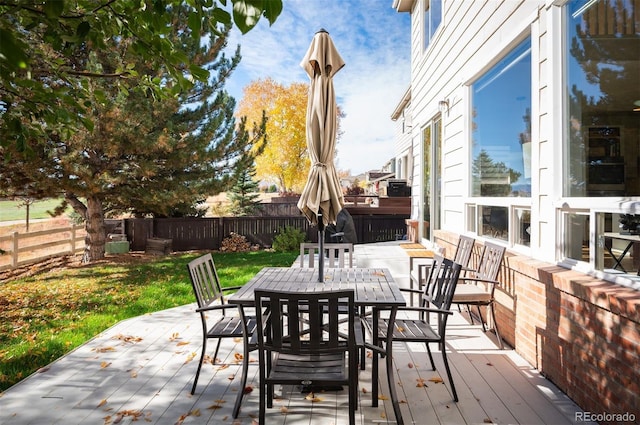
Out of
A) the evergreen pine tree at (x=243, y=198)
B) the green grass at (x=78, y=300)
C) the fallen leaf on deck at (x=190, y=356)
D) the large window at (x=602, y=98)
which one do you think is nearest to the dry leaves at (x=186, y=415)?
the fallen leaf on deck at (x=190, y=356)

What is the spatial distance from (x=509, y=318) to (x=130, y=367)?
354 cm

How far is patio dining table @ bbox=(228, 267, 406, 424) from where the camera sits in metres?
2.89

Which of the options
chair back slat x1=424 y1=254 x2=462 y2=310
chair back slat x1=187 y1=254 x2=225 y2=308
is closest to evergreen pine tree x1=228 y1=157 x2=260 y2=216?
chair back slat x1=187 y1=254 x2=225 y2=308

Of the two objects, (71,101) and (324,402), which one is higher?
(71,101)

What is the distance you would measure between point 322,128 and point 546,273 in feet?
6.95

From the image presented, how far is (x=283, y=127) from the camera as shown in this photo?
2333cm

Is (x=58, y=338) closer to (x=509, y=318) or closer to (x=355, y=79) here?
(x=509, y=318)

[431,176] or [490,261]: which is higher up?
[431,176]

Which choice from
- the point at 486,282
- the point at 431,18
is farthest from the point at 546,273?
the point at 431,18

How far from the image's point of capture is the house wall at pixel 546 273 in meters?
2.48

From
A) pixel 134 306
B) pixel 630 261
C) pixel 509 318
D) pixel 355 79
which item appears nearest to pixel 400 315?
pixel 509 318

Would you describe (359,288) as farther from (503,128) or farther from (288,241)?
(288,241)

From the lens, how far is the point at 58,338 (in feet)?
15.5

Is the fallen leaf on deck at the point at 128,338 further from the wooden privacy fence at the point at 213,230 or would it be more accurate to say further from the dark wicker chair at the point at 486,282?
the wooden privacy fence at the point at 213,230
